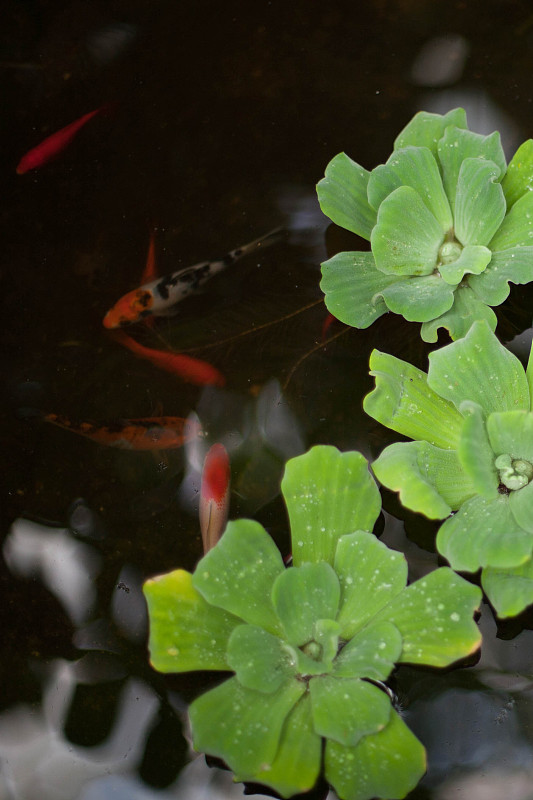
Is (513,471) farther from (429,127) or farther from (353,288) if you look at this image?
(429,127)

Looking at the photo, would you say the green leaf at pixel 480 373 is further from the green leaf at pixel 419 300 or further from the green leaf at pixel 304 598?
the green leaf at pixel 304 598

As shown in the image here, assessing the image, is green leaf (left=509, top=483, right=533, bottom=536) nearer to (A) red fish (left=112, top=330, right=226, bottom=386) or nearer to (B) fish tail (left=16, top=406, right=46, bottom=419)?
(A) red fish (left=112, top=330, right=226, bottom=386)

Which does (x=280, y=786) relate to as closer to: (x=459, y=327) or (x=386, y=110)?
(x=459, y=327)

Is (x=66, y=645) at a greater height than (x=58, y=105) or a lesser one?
lesser

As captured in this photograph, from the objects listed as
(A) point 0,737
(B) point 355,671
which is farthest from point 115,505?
(B) point 355,671

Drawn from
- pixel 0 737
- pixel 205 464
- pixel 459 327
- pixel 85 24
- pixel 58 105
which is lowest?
pixel 0 737

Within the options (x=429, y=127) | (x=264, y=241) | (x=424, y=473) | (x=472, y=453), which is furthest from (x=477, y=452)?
(x=264, y=241)

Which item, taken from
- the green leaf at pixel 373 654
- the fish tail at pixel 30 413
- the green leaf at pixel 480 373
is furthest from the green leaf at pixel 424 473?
the fish tail at pixel 30 413
